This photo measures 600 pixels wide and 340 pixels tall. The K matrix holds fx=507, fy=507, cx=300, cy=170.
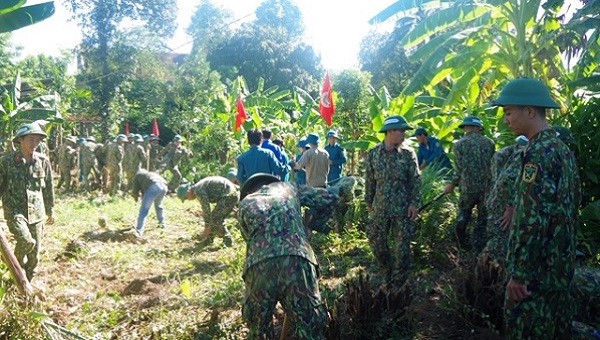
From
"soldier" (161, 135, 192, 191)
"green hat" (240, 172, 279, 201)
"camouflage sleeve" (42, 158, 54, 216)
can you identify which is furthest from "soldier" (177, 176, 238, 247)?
"soldier" (161, 135, 192, 191)

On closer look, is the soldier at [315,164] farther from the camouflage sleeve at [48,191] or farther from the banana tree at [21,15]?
the banana tree at [21,15]

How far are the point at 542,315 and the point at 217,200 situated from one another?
19.0 feet

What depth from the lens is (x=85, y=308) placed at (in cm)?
495

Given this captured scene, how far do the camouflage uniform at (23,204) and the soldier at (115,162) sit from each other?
9.00 metres

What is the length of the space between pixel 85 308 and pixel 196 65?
916 inches

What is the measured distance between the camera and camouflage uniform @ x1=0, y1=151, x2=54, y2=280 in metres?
4.92

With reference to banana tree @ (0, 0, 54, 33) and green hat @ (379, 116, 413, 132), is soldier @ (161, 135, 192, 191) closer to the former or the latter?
banana tree @ (0, 0, 54, 33)

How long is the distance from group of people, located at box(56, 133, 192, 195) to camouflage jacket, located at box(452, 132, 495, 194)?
28.5ft

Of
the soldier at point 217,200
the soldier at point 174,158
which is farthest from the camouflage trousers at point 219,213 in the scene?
the soldier at point 174,158

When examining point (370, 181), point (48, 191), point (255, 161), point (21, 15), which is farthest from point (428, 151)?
point (21, 15)

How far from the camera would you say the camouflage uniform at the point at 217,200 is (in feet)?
25.2

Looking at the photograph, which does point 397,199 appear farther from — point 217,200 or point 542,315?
point 217,200

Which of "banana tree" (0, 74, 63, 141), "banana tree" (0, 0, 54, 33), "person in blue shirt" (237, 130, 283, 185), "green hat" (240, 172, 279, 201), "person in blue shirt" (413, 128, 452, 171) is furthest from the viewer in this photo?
"banana tree" (0, 74, 63, 141)

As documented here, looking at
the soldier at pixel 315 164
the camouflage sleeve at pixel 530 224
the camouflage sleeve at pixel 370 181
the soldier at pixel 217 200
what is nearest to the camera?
the camouflage sleeve at pixel 530 224
